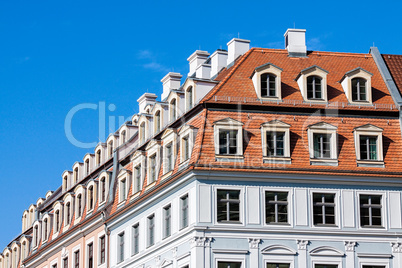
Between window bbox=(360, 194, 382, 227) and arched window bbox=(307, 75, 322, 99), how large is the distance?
25.6ft

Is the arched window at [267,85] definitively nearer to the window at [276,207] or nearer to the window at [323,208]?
the window at [276,207]

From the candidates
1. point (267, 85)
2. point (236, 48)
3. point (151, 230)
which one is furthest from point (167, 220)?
point (236, 48)

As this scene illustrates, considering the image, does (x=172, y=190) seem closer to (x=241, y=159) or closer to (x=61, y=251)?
(x=241, y=159)

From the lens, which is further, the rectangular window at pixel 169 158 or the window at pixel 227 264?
the rectangular window at pixel 169 158

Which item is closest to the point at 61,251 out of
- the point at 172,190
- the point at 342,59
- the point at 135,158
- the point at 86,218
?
the point at 86,218

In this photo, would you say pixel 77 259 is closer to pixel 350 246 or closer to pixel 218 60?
pixel 218 60

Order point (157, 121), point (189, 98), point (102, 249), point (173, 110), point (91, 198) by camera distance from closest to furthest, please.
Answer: point (189, 98)
point (173, 110)
point (157, 121)
point (102, 249)
point (91, 198)

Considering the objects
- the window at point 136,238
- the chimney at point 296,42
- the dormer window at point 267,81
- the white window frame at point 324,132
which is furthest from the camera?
the chimney at point 296,42

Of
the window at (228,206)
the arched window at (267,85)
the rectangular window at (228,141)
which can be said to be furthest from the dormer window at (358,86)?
the window at (228,206)

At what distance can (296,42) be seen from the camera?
3295 inches

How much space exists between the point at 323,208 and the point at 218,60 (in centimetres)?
1736

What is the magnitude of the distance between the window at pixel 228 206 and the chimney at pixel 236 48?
48.9 ft

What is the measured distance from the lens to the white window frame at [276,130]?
7450cm

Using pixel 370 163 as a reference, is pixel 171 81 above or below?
above
